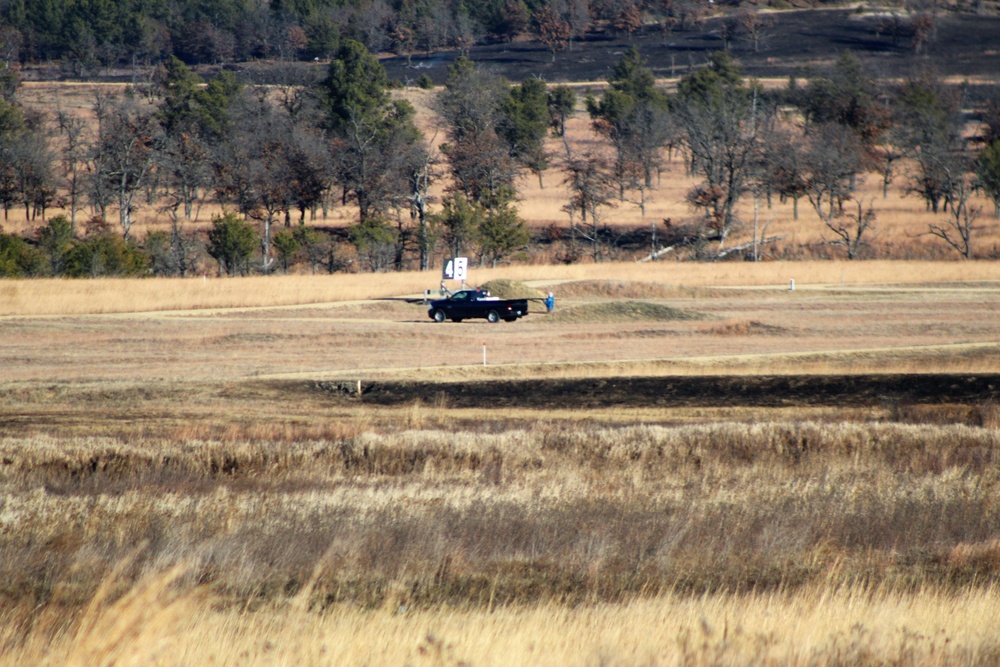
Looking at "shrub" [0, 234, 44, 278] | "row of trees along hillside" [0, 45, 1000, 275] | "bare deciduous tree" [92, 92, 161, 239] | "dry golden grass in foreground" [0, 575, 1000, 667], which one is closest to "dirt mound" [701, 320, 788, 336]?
"row of trees along hillside" [0, 45, 1000, 275]

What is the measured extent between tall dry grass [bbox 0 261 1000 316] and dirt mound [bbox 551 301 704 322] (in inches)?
232

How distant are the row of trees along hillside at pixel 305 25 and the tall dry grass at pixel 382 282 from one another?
346ft

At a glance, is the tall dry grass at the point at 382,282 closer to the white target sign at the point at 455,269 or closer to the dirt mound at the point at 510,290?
the white target sign at the point at 455,269

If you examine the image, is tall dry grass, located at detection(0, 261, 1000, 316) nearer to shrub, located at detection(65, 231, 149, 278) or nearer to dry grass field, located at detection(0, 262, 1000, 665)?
shrub, located at detection(65, 231, 149, 278)

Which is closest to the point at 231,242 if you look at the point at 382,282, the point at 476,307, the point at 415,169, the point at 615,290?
the point at 382,282

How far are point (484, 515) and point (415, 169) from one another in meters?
62.9

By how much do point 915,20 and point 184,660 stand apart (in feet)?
599

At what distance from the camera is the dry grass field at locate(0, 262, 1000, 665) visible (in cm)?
733

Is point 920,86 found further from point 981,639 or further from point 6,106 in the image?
point 981,639

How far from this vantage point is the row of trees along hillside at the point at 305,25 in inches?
6142

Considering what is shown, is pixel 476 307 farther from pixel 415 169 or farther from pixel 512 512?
pixel 415 169

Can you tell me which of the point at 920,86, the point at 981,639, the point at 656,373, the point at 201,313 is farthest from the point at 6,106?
the point at 981,639

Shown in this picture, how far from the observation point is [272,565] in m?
9.56

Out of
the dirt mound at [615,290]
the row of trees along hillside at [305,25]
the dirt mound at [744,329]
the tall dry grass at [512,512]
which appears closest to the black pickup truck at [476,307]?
the dirt mound at [744,329]
